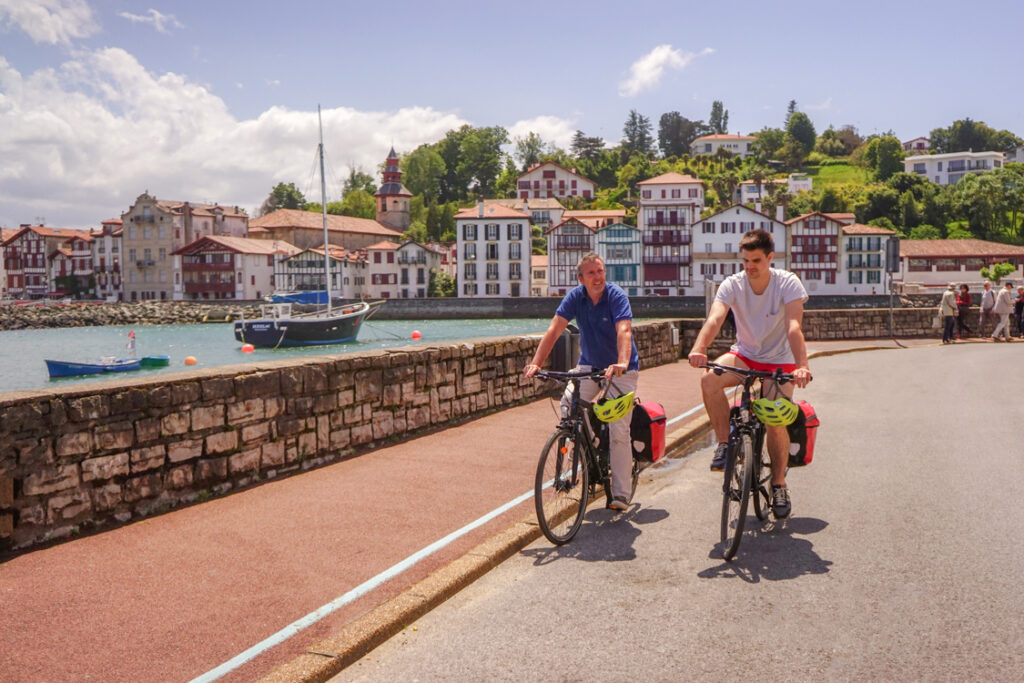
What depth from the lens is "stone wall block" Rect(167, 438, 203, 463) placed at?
6.01m

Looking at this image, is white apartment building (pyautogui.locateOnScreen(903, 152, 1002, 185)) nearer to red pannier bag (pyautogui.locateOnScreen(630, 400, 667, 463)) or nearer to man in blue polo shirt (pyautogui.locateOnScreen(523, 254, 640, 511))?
red pannier bag (pyautogui.locateOnScreen(630, 400, 667, 463))

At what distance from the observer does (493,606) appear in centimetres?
441

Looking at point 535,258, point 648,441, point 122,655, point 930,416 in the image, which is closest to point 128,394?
point 122,655

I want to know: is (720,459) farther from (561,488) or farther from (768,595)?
(768,595)

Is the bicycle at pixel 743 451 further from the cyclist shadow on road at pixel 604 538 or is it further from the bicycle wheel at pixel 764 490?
the cyclist shadow on road at pixel 604 538

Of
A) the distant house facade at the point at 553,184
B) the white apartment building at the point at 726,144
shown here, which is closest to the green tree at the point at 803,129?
the white apartment building at the point at 726,144

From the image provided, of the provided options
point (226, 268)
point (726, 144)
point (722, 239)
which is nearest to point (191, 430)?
point (722, 239)

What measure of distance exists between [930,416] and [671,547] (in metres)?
7.11

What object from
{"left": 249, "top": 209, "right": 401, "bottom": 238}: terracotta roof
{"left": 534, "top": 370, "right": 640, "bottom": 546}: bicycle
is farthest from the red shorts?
{"left": 249, "top": 209, "right": 401, "bottom": 238}: terracotta roof

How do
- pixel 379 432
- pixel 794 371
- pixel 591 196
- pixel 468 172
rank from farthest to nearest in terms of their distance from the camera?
A: pixel 468 172 < pixel 591 196 < pixel 379 432 < pixel 794 371

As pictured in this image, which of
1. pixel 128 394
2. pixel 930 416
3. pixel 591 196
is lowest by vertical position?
pixel 930 416

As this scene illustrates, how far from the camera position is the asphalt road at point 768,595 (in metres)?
3.66

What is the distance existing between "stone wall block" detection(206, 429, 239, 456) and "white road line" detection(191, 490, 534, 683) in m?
1.99

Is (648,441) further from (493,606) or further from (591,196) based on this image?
(591,196)
